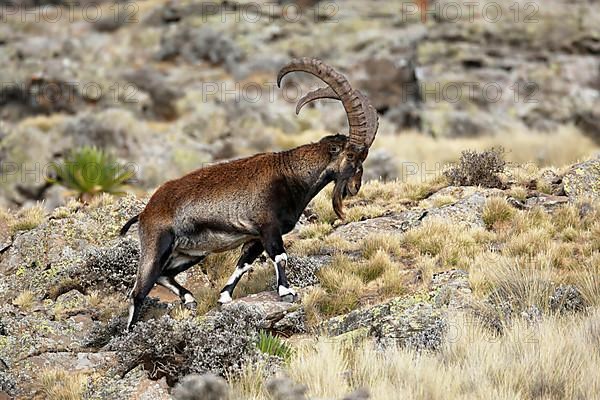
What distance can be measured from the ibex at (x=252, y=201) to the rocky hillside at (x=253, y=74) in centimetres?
1928

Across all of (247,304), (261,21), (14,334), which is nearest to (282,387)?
(247,304)

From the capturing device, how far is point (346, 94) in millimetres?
9930

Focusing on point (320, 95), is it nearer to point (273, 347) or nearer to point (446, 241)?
point (446, 241)

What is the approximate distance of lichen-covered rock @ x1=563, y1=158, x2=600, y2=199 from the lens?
521 inches

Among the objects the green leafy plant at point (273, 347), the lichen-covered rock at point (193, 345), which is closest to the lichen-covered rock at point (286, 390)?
the lichen-covered rock at point (193, 345)

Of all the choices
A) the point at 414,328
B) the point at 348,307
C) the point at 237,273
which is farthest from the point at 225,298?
the point at 414,328

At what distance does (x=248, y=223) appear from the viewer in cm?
995

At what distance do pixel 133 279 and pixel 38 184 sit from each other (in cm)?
2100

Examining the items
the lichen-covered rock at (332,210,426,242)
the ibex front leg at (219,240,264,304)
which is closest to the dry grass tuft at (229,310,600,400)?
the ibex front leg at (219,240,264,304)

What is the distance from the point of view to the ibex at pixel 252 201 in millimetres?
9859

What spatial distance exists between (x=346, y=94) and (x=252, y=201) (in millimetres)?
1706

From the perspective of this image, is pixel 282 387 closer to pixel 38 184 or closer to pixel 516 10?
pixel 38 184

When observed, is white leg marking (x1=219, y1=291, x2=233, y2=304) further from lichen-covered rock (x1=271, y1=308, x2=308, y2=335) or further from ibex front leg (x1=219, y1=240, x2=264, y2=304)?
lichen-covered rock (x1=271, y1=308, x2=308, y2=335)

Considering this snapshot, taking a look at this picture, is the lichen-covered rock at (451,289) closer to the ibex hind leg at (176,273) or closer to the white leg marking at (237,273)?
the white leg marking at (237,273)
